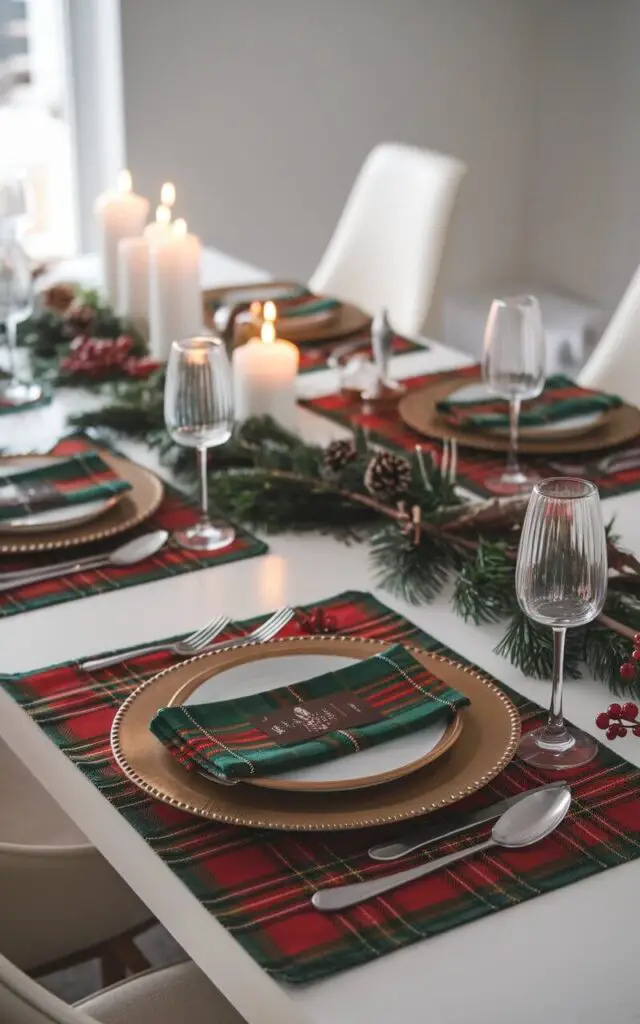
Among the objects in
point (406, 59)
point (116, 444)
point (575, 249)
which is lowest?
point (575, 249)

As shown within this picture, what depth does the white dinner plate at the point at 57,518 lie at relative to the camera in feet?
4.45

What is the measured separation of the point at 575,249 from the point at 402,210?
1.77 metres

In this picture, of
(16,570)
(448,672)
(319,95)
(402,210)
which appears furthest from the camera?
(319,95)

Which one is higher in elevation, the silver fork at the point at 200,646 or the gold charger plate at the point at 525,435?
the gold charger plate at the point at 525,435

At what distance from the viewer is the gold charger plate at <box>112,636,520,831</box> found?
0.89m

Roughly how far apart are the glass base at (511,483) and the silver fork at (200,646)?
0.40 meters

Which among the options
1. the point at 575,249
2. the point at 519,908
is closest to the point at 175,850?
the point at 519,908

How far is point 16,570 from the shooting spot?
1.32 metres

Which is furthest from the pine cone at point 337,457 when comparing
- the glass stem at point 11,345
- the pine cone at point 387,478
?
the glass stem at point 11,345

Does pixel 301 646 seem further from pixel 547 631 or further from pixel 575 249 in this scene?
pixel 575 249

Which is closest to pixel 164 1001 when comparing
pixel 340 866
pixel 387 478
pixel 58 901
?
pixel 58 901

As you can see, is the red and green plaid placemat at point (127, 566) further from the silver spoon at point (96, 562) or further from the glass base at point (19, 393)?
the glass base at point (19, 393)

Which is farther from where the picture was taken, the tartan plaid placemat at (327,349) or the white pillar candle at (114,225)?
the white pillar candle at (114,225)

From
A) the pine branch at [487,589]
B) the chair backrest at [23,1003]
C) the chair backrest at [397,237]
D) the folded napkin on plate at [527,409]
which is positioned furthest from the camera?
the chair backrest at [397,237]
